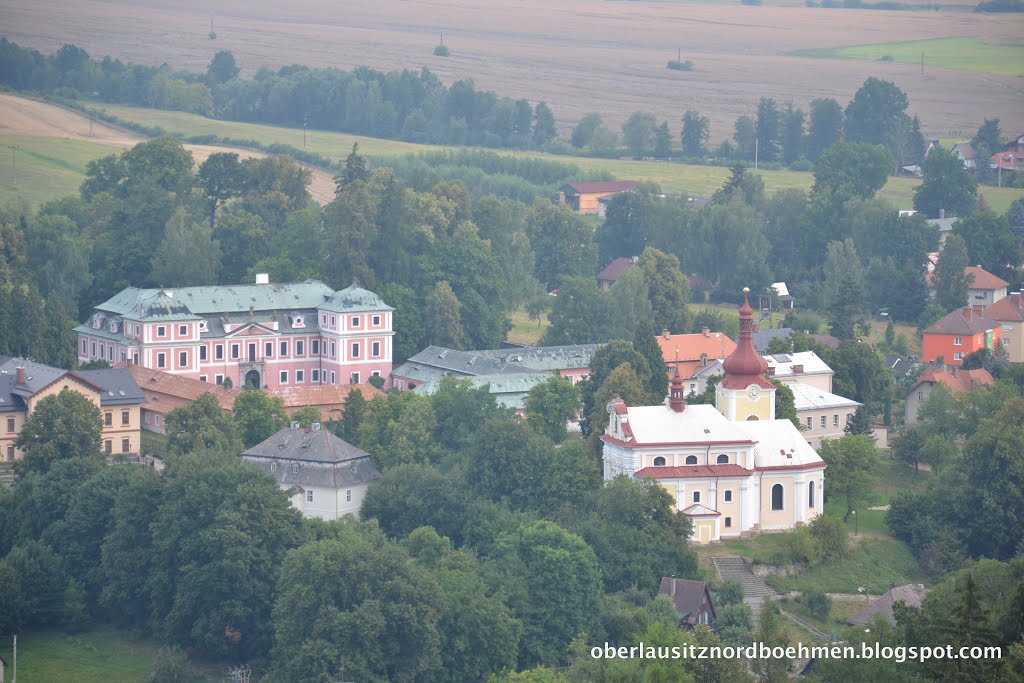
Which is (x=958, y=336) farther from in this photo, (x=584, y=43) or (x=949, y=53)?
(x=584, y=43)

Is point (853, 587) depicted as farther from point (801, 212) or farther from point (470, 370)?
point (801, 212)

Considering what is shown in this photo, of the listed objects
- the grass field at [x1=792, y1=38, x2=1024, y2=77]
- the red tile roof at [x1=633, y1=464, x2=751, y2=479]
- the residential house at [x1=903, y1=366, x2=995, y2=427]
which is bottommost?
the red tile roof at [x1=633, y1=464, x2=751, y2=479]

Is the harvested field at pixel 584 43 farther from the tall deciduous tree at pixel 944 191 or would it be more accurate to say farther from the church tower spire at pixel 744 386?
the church tower spire at pixel 744 386

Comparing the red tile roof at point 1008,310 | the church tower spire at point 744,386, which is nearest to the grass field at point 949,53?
the red tile roof at point 1008,310

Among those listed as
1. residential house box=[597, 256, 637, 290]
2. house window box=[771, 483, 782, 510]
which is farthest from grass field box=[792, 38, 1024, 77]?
house window box=[771, 483, 782, 510]

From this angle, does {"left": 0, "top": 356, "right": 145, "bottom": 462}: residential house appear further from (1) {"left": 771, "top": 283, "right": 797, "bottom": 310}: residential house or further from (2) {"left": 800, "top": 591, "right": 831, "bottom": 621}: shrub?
(1) {"left": 771, "top": 283, "right": 797, "bottom": 310}: residential house
